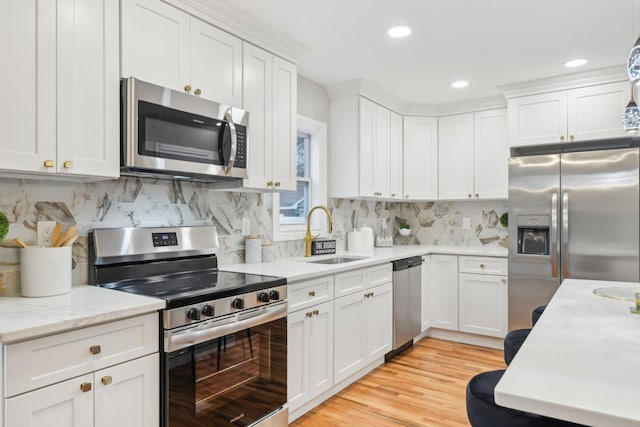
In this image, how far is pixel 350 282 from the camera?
Answer: 3.02 meters

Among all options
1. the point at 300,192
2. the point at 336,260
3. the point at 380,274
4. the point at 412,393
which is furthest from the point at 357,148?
the point at 412,393

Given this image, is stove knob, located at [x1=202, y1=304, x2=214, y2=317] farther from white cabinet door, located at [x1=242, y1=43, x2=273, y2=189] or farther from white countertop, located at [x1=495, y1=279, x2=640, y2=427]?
→ white countertop, located at [x1=495, y1=279, x2=640, y2=427]

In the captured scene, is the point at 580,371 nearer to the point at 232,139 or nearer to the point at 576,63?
the point at 232,139

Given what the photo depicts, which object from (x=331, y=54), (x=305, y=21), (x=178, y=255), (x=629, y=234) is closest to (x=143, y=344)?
(x=178, y=255)

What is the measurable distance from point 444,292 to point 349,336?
1.65 metres

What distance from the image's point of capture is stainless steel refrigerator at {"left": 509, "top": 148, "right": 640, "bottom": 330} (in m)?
3.37

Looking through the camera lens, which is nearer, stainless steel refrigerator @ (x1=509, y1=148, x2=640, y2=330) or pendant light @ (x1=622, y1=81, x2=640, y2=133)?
pendant light @ (x1=622, y1=81, x2=640, y2=133)

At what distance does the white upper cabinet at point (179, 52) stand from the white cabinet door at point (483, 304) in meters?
2.88

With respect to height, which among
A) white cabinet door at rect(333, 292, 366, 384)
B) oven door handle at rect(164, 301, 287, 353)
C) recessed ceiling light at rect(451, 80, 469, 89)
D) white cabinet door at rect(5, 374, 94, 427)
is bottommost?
white cabinet door at rect(333, 292, 366, 384)

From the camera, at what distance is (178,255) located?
2.47 m

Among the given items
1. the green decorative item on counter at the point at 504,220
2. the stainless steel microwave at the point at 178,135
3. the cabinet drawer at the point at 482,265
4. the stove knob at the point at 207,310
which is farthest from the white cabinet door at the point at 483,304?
the stove knob at the point at 207,310

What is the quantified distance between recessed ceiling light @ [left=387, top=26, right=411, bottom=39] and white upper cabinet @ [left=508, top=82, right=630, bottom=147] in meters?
1.73

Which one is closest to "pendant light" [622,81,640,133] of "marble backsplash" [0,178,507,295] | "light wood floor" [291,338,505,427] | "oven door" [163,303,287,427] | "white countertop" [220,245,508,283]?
"white countertop" [220,245,508,283]

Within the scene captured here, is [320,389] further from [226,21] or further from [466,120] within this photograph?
[466,120]
